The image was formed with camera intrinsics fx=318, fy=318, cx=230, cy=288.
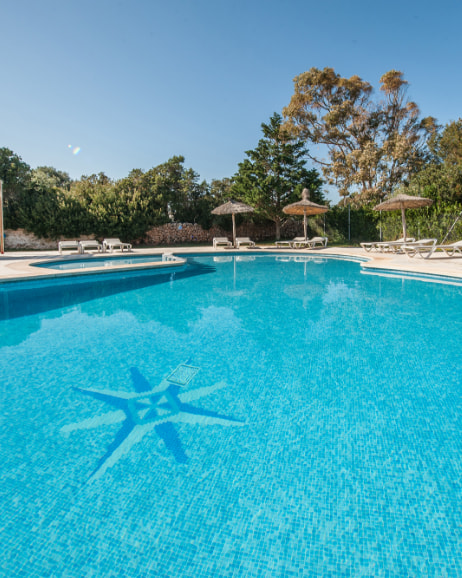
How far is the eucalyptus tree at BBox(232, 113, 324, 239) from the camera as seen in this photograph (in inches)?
755

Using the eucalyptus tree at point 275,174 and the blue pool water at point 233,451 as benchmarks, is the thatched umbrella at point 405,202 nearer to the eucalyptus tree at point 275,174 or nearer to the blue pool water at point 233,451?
the eucalyptus tree at point 275,174

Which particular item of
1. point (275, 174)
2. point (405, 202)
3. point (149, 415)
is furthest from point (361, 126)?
point (149, 415)

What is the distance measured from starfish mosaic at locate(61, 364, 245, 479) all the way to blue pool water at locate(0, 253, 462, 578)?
0.01 m

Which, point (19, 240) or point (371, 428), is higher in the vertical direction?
point (19, 240)

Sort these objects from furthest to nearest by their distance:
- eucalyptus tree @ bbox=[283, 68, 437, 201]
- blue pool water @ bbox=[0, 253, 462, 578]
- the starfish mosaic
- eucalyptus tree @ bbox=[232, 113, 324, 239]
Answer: eucalyptus tree @ bbox=[283, 68, 437, 201], eucalyptus tree @ bbox=[232, 113, 324, 239], the starfish mosaic, blue pool water @ bbox=[0, 253, 462, 578]

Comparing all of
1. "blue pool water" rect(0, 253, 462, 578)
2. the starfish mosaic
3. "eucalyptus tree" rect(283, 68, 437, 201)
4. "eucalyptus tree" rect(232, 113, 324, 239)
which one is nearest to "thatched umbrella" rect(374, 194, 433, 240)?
"eucalyptus tree" rect(232, 113, 324, 239)

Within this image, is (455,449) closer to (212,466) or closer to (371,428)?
(371,428)

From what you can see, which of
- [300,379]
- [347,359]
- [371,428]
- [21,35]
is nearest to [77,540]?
[371,428]

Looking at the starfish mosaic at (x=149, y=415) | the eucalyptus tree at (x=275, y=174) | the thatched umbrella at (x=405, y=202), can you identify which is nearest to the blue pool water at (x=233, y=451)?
the starfish mosaic at (x=149, y=415)

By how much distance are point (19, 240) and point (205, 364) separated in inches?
740

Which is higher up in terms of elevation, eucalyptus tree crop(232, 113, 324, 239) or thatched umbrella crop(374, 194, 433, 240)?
eucalyptus tree crop(232, 113, 324, 239)

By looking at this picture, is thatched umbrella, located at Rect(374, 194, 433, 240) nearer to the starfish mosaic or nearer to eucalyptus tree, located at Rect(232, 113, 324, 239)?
eucalyptus tree, located at Rect(232, 113, 324, 239)

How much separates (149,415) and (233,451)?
29.2 inches

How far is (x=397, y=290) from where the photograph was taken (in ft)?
23.5
